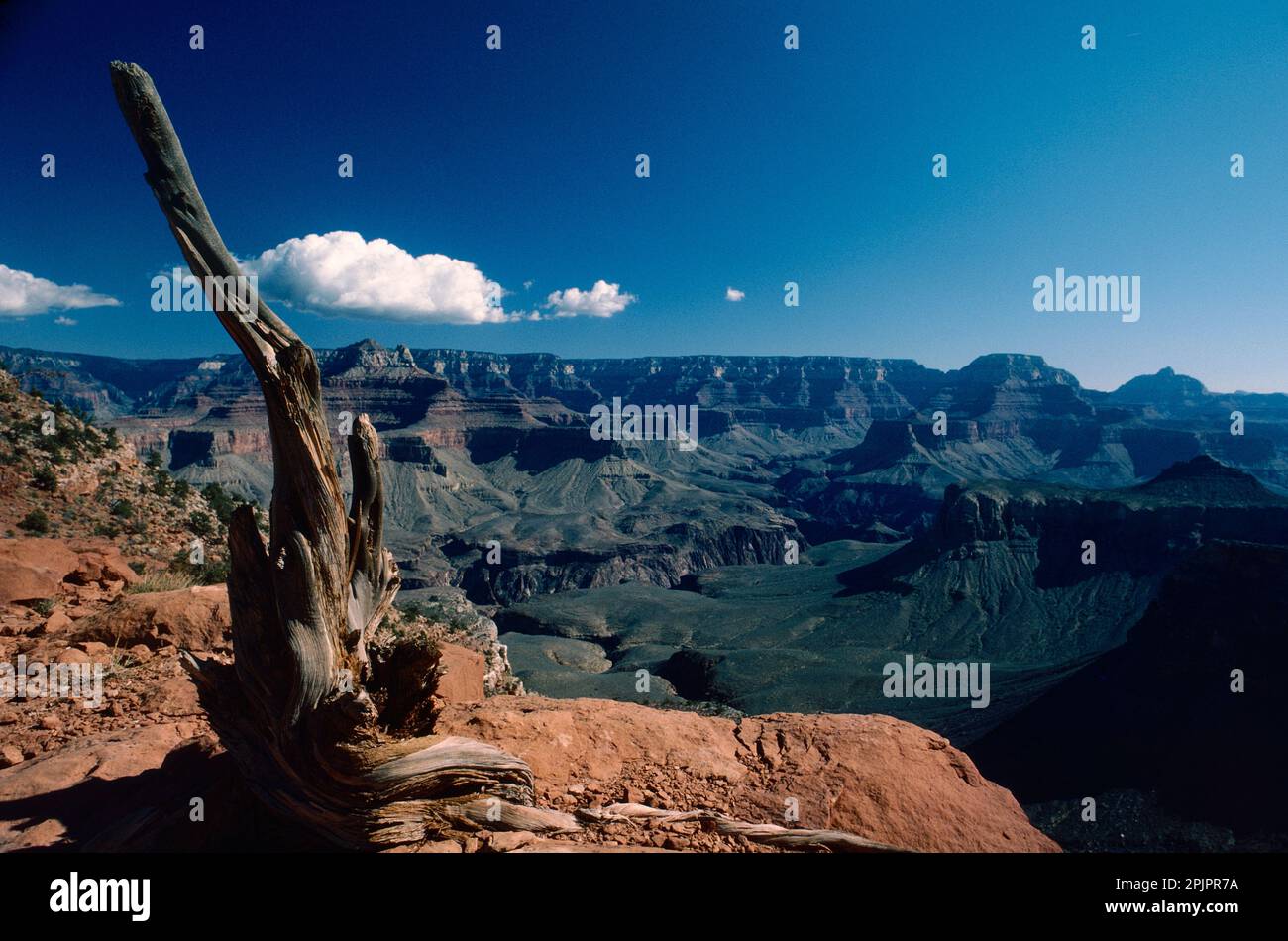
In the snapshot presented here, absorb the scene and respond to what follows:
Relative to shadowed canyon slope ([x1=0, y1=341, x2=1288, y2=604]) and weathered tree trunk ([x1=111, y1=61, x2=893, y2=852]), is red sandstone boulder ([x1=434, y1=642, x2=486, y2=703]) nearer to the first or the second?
weathered tree trunk ([x1=111, y1=61, x2=893, y2=852])

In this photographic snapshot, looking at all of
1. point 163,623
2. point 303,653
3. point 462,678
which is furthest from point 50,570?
point 303,653

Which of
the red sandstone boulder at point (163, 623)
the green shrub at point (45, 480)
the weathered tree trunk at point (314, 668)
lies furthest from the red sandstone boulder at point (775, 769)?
the green shrub at point (45, 480)

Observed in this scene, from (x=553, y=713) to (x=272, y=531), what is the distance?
4326 mm

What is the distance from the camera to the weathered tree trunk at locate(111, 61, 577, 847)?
193 inches

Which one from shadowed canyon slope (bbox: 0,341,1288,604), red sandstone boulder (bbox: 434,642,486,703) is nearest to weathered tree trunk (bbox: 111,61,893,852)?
red sandstone boulder (bbox: 434,642,486,703)

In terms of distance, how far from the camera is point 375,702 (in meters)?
5.78

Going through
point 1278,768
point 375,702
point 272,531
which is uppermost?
point 272,531

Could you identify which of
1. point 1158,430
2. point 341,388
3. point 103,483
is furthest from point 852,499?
point 103,483

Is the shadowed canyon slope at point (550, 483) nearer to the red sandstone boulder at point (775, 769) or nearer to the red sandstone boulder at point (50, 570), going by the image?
the red sandstone boulder at point (50, 570)

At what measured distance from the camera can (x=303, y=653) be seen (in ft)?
17.1

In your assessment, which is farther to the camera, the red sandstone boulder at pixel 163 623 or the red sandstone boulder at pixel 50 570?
the red sandstone boulder at pixel 50 570

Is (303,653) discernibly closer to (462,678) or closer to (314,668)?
(314,668)

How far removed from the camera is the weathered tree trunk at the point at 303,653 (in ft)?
16.1

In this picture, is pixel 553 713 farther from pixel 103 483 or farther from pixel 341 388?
pixel 341 388
